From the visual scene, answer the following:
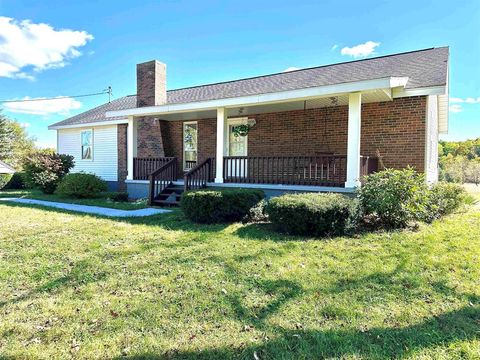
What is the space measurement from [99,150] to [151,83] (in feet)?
16.7

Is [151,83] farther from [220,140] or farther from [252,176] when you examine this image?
[252,176]

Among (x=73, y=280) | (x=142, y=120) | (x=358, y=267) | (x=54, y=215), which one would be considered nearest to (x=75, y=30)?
(x=142, y=120)

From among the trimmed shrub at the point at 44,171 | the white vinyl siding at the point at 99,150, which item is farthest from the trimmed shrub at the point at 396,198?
the trimmed shrub at the point at 44,171

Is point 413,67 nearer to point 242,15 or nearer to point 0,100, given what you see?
point 242,15

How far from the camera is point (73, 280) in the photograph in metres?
4.12

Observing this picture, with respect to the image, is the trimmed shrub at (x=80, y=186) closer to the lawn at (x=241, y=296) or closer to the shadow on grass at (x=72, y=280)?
the lawn at (x=241, y=296)

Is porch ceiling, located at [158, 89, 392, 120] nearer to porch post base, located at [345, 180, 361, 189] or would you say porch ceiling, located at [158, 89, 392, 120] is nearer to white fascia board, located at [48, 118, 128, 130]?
porch post base, located at [345, 180, 361, 189]

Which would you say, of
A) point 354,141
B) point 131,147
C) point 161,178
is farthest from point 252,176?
point 131,147

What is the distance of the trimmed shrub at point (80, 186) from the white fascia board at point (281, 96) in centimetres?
310

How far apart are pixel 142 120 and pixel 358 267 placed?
11.8m

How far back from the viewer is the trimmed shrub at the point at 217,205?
7.20m

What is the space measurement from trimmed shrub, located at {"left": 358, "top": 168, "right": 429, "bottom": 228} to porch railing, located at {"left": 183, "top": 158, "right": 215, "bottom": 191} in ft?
17.1

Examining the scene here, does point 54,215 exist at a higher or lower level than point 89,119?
lower

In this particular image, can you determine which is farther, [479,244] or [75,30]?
[75,30]
